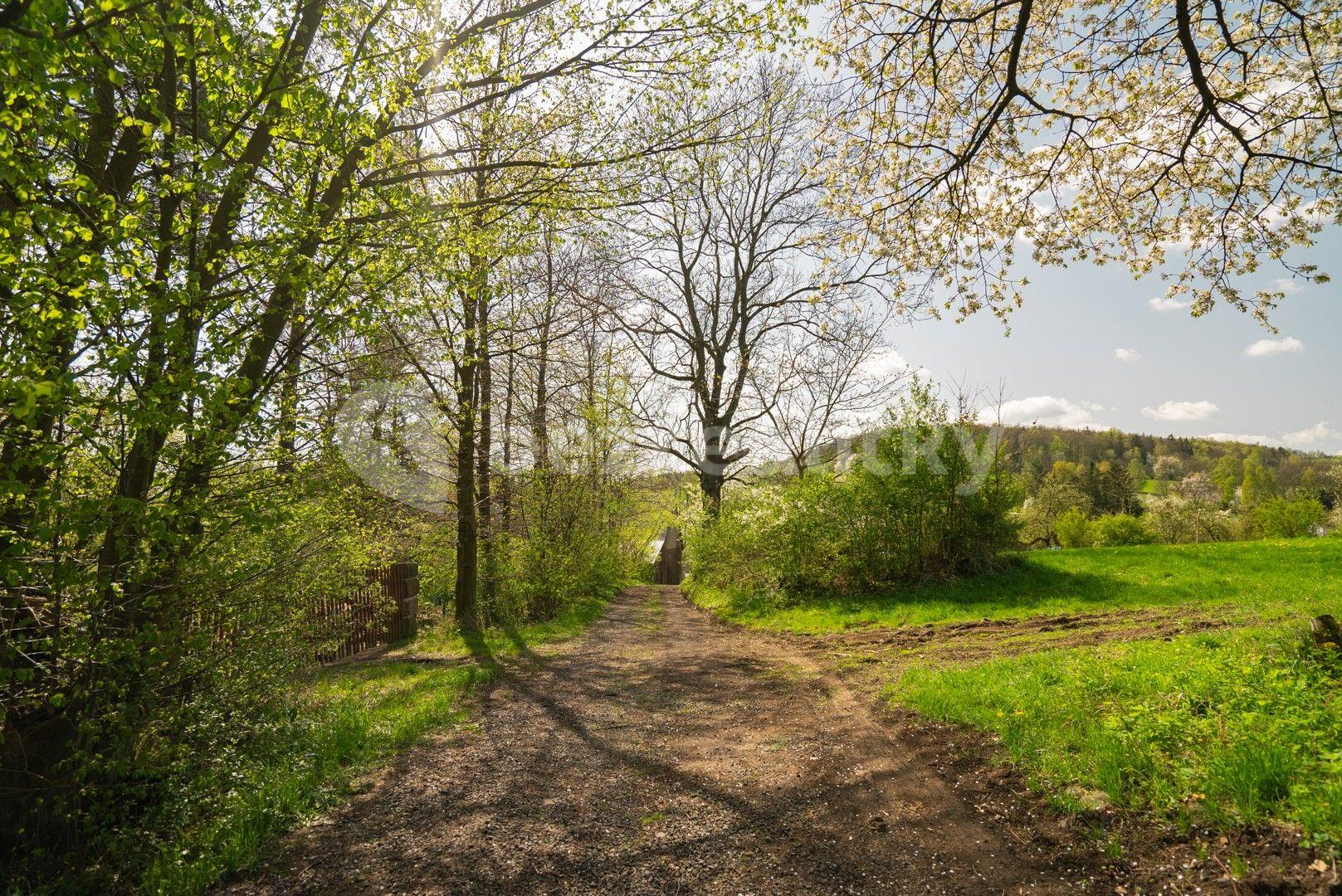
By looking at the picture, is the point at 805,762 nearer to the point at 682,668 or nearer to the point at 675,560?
the point at 682,668

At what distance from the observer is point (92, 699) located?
12.5 feet

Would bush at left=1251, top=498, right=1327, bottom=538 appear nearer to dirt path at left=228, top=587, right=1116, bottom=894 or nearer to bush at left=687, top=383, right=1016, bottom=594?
bush at left=687, top=383, right=1016, bottom=594

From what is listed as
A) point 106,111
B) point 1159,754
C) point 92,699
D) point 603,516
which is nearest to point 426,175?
point 106,111

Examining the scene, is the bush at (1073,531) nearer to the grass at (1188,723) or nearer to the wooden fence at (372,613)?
the grass at (1188,723)

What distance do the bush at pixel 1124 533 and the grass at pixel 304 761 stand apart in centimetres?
2450

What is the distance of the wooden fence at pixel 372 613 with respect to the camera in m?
8.42

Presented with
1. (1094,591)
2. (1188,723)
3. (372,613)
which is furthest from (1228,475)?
(372,613)

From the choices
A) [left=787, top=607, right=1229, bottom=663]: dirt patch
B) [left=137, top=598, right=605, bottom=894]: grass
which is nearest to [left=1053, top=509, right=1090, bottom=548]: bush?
[left=787, top=607, right=1229, bottom=663]: dirt patch

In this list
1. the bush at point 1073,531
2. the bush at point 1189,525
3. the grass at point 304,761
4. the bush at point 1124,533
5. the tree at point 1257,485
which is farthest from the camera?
the tree at point 1257,485

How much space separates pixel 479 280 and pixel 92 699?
17.1 feet

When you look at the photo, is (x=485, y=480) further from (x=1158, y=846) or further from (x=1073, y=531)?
(x=1073, y=531)

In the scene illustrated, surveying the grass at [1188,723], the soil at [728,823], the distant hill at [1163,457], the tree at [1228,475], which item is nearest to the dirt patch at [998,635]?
the grass at [1188,723]

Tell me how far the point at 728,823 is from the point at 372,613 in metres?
9.40

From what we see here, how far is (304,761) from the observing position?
482 centimetres
